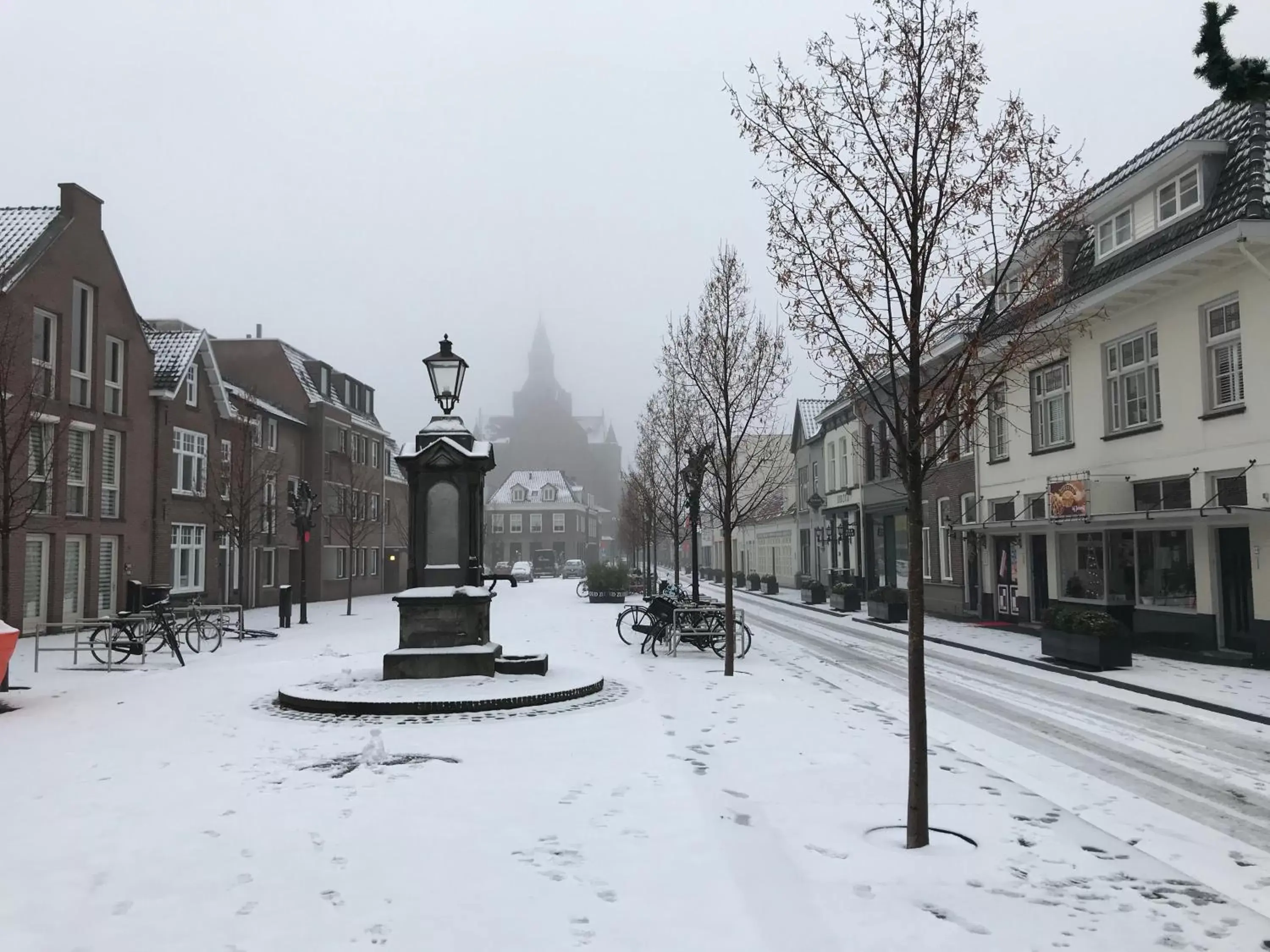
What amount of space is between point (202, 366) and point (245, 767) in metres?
28.8

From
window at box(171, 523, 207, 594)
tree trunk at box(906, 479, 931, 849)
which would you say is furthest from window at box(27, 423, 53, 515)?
tree trunk at box(906, 479, 931, 849)

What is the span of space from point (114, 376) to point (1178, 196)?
1116 inches

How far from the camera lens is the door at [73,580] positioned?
79.2 ft

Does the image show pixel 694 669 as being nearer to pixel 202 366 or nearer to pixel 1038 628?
pixel 1038 628

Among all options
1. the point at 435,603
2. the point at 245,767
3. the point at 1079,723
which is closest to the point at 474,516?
the point at 435,603

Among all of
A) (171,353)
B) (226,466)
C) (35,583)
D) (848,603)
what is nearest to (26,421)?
(35,583)

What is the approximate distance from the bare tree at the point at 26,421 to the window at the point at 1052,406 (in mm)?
21539

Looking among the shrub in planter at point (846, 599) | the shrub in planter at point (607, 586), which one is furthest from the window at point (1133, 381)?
the shrub in planter at point (607, 586)

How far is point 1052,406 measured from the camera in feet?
73.6

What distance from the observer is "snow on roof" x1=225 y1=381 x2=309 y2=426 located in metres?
33.7

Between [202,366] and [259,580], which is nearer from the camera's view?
[202,366]

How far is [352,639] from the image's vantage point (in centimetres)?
2128

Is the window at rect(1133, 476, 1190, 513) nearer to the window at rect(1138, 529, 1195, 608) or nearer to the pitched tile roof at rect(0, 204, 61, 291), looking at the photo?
the window at rect(1138, 529, 1195, 608)

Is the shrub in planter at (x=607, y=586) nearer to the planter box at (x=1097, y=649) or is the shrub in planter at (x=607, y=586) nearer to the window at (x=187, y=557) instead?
the window at (x=187, y=557)
